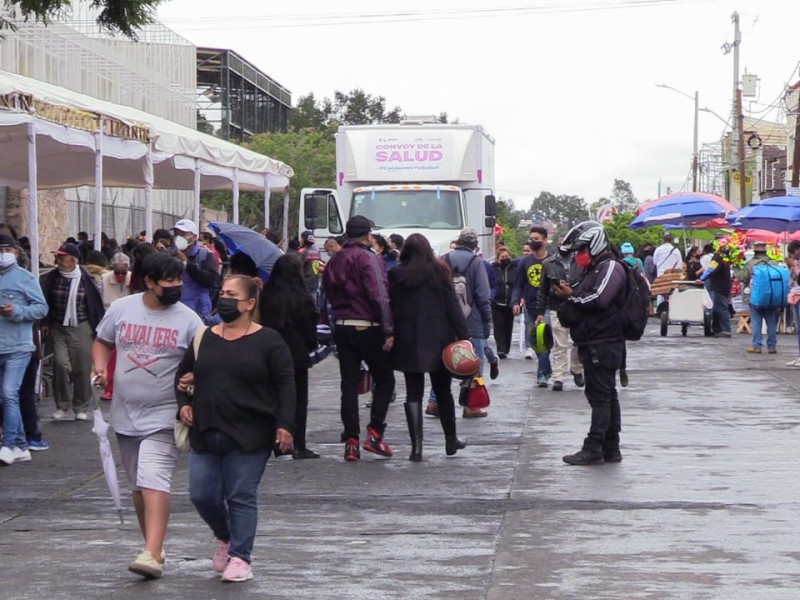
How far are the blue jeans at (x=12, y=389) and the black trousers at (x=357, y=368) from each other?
2414mm

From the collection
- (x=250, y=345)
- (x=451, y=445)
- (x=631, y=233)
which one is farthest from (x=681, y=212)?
(x=250, y=345)

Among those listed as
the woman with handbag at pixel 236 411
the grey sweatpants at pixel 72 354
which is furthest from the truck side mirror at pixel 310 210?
the woman with handbag at pixel 236 411

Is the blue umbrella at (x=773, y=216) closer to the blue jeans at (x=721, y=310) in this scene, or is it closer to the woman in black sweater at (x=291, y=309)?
the blue jeans at (x=721, y=310)

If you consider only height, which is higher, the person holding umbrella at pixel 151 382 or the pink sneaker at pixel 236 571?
the person holding umbrella at pixel 151 382

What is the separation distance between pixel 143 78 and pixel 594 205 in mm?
92707

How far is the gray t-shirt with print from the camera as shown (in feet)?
24.1

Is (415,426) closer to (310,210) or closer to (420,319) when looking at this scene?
(420,319)

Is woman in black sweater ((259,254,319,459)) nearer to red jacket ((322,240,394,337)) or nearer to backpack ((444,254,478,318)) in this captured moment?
red jacket ((322,240,394,337))

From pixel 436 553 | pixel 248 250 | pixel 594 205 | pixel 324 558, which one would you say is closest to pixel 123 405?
pixel 324 558

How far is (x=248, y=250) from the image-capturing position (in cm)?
1170

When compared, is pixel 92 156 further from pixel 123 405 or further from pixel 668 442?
pixel 123 405

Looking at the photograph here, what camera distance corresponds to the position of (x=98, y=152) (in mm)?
15930

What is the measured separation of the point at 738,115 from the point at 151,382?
1712 inches

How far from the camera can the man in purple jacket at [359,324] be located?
37.1 feet
